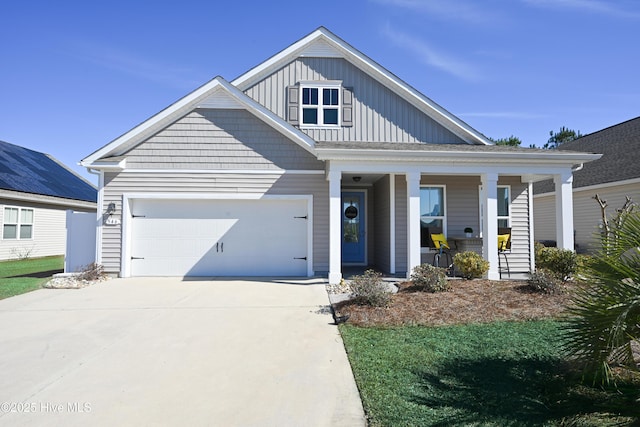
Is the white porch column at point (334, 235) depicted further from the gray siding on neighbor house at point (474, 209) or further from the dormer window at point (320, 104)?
the gray siding on neighbor house at point (474, 209)

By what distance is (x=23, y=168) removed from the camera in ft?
60.2

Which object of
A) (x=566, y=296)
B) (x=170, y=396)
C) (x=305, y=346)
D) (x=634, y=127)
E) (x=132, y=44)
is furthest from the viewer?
(x=634, y=127)

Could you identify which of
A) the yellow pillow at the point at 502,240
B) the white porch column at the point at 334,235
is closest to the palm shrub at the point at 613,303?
the white porch column at the point at 334,235

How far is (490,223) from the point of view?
28.9 ft

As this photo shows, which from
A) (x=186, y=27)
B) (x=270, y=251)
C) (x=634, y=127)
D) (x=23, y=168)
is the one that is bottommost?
(x=270, y=251)

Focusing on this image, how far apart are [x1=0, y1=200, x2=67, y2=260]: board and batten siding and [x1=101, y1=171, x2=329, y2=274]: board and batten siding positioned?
662cm

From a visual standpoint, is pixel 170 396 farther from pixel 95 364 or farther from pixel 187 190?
pixel 187 190

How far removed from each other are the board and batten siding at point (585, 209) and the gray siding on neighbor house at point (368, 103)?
7.37 metres

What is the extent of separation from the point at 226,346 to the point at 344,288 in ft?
12.0

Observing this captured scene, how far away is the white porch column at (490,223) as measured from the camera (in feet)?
28.8

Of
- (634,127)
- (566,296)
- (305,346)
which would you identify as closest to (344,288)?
(305,346)

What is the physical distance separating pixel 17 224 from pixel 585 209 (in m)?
25.0

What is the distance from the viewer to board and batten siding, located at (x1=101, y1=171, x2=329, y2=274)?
32.1 ft

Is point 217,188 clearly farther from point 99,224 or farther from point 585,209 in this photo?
point 585,209
